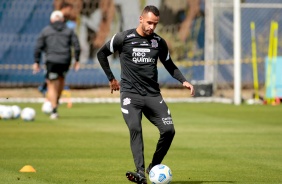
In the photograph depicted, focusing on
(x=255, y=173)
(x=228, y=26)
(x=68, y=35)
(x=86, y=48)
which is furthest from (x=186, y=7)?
(x=255, y=173)

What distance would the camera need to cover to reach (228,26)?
29703mm

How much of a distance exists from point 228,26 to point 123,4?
12.0ft

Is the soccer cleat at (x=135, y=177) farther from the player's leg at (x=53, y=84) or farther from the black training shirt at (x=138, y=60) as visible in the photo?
the player's leg at (x=53, y=84)

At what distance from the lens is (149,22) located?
412 inches

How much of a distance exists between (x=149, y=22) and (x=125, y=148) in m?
4.68

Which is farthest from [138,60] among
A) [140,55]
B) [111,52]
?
[111,52]

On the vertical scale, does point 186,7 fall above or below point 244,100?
above

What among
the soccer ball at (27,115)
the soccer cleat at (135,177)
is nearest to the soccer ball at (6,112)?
the soccer ball at (27,115)

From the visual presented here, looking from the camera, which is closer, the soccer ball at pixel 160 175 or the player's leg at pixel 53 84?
the soccer ball at pixel 160 175

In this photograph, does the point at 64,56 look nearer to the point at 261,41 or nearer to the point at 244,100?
the point at 244,100

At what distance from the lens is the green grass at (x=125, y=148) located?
1133 centimetres

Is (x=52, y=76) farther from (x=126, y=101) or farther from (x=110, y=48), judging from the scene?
(x=126, y=101)

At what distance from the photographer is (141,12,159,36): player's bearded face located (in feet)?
34.2

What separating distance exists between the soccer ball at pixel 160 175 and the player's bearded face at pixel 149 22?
1.62 meters
